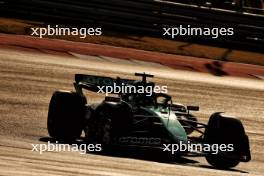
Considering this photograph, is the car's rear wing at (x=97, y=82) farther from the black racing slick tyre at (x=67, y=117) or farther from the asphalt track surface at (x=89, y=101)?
the asphalt track surface at (x=89, y=101)

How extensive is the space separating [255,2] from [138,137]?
21.8m

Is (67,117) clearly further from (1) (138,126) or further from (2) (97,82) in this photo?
(1) (138,126)

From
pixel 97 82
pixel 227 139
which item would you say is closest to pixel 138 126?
pixel 97 82

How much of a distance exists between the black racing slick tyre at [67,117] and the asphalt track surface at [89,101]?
0.24m

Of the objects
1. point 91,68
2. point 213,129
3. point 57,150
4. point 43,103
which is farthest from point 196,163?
point 91,68

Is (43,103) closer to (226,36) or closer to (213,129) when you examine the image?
(213,129)

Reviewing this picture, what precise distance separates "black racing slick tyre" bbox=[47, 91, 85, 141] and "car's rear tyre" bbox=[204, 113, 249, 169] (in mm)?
2023

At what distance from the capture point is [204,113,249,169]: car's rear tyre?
1305 centimetres

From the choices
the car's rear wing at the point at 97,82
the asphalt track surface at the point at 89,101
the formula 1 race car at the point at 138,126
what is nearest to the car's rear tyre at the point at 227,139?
the formula 1 race car at the point at 138,126

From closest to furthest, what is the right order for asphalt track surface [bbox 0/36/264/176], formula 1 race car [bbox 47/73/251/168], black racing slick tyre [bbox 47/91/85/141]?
asphalt track surface [bbox 0/36/264/176]
formula 1 race car [bbox 47/73/251/168]
black racing slick tyre [bbox 47/91/85/141]

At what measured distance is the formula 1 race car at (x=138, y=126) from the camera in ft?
42.6

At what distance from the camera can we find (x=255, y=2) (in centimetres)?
3406

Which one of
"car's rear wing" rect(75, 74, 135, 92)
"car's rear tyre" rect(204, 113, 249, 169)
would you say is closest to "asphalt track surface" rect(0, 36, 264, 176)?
"car's rear tyre" rect(204, 113, 249, 169)

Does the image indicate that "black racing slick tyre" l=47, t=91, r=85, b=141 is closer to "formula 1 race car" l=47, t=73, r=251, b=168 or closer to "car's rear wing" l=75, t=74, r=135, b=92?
"formula 1 race car" l=47, t=73, r=251, b=168
